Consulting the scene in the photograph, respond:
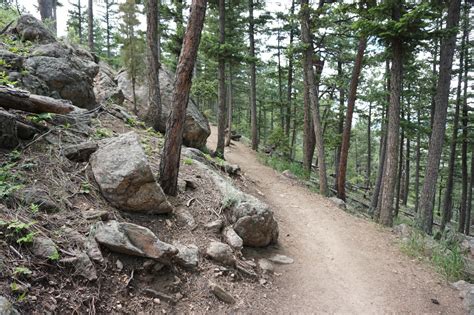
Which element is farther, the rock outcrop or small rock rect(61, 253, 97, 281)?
the rock outcrop

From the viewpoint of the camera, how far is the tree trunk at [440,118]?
891cm

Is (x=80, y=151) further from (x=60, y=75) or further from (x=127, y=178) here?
(x=60, y=75)

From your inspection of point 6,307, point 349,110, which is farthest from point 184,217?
point 349,110

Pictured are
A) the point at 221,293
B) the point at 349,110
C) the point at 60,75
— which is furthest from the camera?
the point at 349,110

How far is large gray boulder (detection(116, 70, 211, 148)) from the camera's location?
9.90 m

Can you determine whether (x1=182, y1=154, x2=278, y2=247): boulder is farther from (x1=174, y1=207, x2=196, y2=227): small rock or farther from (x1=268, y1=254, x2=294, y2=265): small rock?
(x1=174, y1=207, x2=196, y2=227): small rock

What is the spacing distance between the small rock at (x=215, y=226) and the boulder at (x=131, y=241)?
1.23m

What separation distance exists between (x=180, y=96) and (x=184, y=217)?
2.23 meters

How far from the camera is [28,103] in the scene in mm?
4301

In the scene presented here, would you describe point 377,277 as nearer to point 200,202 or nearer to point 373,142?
point 200,202

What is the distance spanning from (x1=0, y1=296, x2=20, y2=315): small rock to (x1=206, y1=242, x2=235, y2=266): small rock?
2651 mm

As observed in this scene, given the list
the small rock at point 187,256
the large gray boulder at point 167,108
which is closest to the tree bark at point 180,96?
the small rock at point 187,256

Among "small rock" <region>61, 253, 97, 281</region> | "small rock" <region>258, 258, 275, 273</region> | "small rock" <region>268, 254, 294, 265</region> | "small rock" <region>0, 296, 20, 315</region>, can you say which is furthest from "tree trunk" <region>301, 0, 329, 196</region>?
"small rock" <region>0, 296, 20, 315</region>

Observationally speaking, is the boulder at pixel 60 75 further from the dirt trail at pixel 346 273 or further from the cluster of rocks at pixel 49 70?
the dirt trail at pixel 346 273
